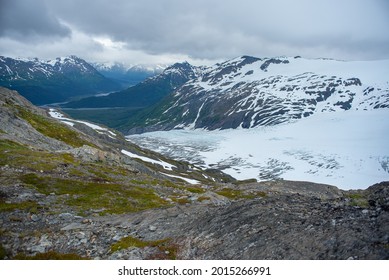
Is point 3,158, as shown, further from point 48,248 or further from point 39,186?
point 48,248

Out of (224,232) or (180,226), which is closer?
(224,232)

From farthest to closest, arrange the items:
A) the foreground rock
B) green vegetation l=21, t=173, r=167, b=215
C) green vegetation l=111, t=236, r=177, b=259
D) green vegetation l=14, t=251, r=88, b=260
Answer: green vegetation l=21, t=173, r=167, b=215
green vegetation l=111, t=236, r=177, b=259
green vegetation l=14, t=251, r=88, b=260
the foreground rock

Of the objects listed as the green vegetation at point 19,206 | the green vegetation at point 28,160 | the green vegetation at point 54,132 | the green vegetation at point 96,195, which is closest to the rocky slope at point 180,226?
the green vegetation at point 19,206

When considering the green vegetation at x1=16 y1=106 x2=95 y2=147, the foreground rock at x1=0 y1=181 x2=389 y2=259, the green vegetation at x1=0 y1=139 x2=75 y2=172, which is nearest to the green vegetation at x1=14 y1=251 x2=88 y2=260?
the foreground rock at x1=0 y1=181 x2=389 y2=259

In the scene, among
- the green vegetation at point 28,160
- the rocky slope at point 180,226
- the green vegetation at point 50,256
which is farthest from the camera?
the green vegetation at point 28,160

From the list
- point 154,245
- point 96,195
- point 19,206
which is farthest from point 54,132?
point 154,245

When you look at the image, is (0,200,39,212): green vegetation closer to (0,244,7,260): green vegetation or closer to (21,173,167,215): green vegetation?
(21,173,167,215): green vegetation

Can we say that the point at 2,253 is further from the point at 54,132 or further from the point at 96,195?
the point at 54,132

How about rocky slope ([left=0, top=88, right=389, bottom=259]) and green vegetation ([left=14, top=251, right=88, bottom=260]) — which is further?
green vegetation ([left=14, top=251, right=88, bottom=260])

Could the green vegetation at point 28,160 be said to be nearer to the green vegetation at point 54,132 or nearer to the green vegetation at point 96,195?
the green vegetation at point 96,195

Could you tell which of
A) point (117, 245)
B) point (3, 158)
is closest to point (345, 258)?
point (117, 245)

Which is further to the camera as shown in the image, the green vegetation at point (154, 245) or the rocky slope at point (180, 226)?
the green vegetation at point (154, 245)
